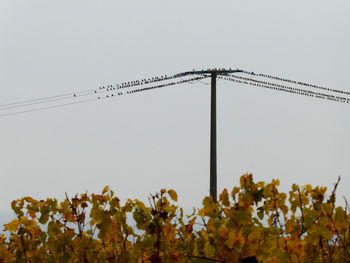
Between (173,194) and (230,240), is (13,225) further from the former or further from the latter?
(230,240)

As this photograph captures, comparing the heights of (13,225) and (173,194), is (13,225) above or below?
below

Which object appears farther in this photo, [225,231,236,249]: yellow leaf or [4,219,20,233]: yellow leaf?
[4,219,20,233]: yellow leaf

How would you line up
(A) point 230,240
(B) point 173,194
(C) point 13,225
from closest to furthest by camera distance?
(A) point 230,240
(B) point 173,194
(C) point 13,225

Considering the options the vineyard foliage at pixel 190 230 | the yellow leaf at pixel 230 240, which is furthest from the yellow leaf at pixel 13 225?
the yellow leaf at pixel 230 240

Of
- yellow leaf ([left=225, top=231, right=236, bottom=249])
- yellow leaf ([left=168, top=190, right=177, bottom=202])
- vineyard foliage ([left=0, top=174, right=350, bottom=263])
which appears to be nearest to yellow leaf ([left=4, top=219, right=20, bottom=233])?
vineyard foliage ([left=0, top=174, right=350, bottom=263])

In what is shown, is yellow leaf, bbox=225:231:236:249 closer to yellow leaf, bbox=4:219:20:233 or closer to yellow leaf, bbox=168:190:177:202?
yellow leaf, bbox=168:190:177:202

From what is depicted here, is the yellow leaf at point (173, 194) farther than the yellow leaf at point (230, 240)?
Yes

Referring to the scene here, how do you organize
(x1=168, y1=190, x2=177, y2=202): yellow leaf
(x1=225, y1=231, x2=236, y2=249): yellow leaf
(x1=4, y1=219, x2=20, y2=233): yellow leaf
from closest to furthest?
(x1=225, y1=231, x2=236, y2=249): yellow leaf < (x1=168, y1=190, x2=177, y2=202): yellow leaf < (x1=4, y1=219, x2=20, y2=233): yellow leaf

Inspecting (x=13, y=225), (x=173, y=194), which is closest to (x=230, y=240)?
(x=173, y=194)

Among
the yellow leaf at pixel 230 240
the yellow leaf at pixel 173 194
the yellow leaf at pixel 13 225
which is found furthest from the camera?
the yellow leaf at pixel 13 225

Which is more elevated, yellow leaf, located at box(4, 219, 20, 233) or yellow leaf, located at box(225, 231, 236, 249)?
yellow leaf, located at box(4, 219, 20, 233)

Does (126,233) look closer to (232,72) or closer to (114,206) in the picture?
(114,206)

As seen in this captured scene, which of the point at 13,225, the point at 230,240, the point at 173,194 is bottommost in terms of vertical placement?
the point at 230,240

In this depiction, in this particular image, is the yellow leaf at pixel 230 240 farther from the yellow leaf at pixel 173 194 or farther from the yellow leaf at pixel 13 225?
the yellow leaf at pixel 13 225
